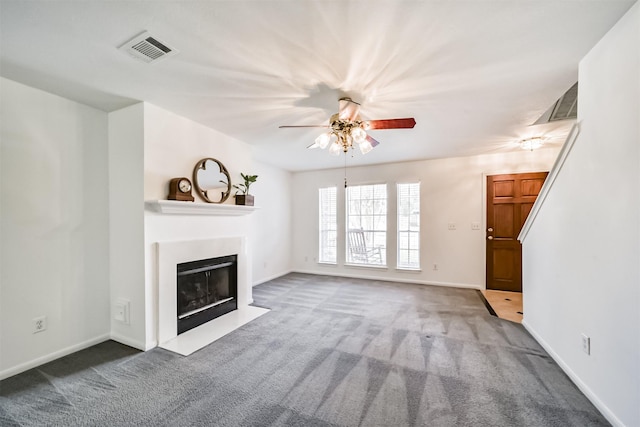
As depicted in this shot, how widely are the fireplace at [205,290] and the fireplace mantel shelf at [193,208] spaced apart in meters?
0.61

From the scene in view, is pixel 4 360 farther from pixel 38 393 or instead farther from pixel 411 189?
pixel 411 189

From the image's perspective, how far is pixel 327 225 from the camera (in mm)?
6062

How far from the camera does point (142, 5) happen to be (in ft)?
4.55

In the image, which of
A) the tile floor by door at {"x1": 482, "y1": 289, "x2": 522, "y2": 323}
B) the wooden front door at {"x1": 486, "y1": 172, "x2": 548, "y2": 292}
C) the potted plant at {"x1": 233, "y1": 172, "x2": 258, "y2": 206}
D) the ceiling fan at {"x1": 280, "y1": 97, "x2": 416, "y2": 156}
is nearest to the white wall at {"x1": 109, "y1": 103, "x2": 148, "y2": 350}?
the potted plant at {"x1": 233, "y1": 172, "x2": 258, "y2": 206}

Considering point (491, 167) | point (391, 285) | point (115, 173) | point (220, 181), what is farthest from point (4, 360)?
point (491, 167)

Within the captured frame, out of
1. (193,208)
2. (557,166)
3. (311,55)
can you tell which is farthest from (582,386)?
(193,208)

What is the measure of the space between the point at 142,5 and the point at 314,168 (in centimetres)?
458

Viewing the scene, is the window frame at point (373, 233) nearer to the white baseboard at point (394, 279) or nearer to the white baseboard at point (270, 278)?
the white baseboard at point (394, 279)

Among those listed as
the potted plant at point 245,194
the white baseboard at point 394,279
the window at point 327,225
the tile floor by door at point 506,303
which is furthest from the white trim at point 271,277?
the tile floor by door at point 506,303

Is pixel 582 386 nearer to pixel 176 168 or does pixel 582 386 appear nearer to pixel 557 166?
pixel 557 166

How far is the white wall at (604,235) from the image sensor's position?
4.70 ft

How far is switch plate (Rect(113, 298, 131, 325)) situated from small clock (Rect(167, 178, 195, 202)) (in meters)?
1.19

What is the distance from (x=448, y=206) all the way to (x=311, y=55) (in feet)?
13.7

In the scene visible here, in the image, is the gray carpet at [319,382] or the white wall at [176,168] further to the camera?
the white wall at [176,168]
